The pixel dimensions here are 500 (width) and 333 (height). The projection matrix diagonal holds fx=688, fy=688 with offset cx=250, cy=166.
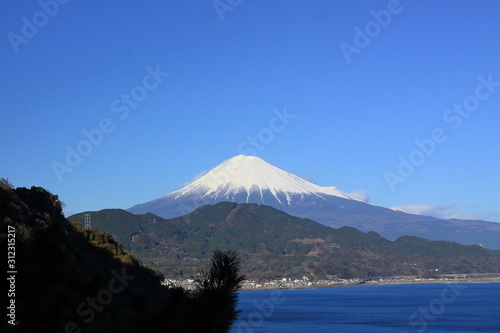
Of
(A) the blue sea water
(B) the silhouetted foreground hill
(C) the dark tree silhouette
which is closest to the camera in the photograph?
(B) the silhouetted foreground hill

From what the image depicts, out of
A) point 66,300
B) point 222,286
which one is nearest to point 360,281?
point 66,300

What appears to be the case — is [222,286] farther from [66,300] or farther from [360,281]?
[360,281]

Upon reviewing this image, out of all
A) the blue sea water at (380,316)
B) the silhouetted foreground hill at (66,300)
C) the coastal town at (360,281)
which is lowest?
the blue sea water at (380,316)

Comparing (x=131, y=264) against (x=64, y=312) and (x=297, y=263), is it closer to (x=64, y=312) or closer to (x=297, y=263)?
(x=64, y=312)

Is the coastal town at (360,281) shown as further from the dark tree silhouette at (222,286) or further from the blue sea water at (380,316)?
the dark tree silhouette at (222,286)

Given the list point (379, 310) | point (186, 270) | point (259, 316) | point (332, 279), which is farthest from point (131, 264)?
point (332, 279)

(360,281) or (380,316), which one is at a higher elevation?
Result: (360,281)

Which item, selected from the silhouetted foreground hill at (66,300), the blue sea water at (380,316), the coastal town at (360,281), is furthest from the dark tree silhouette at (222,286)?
the coastal town at (360,281)

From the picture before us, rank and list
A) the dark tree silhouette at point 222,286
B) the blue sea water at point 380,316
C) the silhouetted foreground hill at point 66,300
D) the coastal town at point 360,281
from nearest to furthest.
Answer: the silhouetted foreground hill at point 66,300 < the dark tree silhouette at point 222,286 < the blue sea water at point 380,316 < the coastal town at point 360,281

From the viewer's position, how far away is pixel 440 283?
17862 centimetres

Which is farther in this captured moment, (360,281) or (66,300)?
(360,281)

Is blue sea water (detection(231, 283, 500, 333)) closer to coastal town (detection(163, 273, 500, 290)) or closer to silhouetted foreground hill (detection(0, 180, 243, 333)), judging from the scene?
silhouetted foreground hill (detection(0, 180, 243, 333))

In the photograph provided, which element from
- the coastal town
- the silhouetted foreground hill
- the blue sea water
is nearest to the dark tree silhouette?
the silhouetted foreground hill

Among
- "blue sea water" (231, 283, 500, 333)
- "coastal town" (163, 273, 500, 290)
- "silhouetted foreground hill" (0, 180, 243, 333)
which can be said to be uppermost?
"coastal town" (163, 273, 500, 290)
